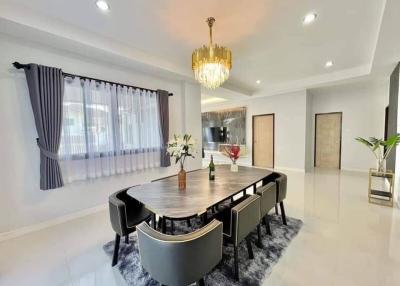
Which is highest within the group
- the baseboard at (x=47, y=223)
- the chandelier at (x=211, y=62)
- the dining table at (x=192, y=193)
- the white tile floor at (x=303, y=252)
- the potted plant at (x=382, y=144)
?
the chandelier at (x=211, y=62)

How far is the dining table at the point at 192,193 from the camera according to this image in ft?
4.92

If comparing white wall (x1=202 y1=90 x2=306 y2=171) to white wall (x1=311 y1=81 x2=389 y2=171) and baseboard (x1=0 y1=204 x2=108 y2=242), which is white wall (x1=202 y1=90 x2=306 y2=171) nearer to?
white wall (x1=311 y1=81 x2=389 y2=171)

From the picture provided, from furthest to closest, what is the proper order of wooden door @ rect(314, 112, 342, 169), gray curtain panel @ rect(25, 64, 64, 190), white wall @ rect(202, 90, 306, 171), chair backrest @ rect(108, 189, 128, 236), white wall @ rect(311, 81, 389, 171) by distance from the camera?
wooden door @ rect(314, 112, 342, 169), white wall @ rect(202, 90, 306, 171), white wall @ rect(311, 81, 389, 171), gray curtain panel @ rect(25, 64, 64, 190), chair backrest @ rect(108, 189, 128, 236)

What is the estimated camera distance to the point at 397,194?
3238 millimetres

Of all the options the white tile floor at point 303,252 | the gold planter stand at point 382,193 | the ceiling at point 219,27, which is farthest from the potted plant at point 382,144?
the ceiling at point 219,27

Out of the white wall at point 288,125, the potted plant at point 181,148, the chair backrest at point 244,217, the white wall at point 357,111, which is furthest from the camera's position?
the white wall at point 288,125

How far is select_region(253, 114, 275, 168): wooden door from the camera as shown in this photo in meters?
6.57

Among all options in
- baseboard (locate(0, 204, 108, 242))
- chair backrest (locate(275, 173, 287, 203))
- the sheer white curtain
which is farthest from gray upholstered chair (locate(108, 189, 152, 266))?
chair backrest (locate(275, 173, 287, 203))

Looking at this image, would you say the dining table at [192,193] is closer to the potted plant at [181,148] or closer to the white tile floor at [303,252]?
the potted plant at [181,148]

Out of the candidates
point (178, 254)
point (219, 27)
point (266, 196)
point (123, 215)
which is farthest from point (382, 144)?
point (123, 215)

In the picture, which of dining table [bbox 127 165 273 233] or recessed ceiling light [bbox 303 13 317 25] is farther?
recessed ceiling light [bbox 303 13 317 25]

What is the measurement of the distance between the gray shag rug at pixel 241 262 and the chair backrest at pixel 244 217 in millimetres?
356

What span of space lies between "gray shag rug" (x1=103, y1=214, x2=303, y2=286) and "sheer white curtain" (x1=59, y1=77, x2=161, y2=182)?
1.42m

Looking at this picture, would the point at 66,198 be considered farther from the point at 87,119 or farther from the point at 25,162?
the point at 87,119
